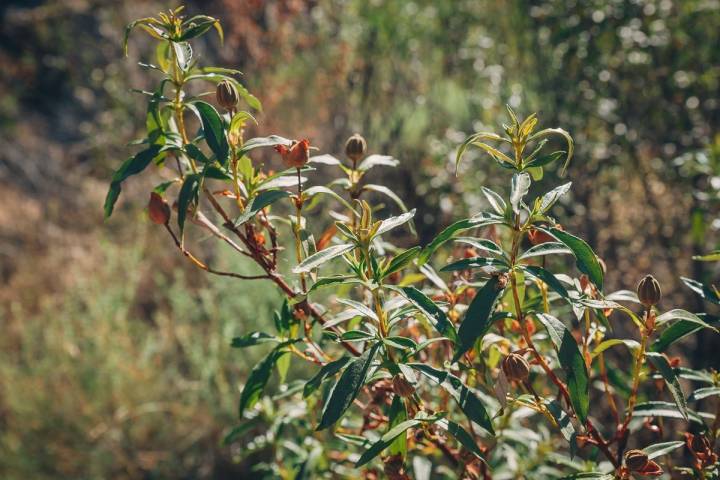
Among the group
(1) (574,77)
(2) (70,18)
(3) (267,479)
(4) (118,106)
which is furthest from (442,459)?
(2) (70,18)

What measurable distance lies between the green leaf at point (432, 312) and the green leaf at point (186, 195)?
302 millimetres

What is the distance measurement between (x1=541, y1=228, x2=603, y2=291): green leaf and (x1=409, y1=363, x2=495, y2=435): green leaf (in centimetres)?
21

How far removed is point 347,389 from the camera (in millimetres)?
835

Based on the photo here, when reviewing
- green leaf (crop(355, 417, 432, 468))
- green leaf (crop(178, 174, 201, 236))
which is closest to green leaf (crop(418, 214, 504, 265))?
green leaf (crop(355, 417, 432, 468))

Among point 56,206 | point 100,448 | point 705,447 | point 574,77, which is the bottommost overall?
point 100,448

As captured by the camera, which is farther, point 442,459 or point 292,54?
point 292,54

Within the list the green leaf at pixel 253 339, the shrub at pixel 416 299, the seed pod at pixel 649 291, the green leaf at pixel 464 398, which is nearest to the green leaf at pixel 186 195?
the shrub at pixel 416 299

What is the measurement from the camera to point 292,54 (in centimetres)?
388

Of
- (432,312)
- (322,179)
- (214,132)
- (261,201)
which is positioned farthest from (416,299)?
(322,179)

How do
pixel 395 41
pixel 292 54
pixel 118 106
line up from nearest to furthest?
pixel 395 41
pixel 292 54
pixel 118 106

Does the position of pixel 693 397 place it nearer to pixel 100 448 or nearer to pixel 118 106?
pixel 100 448

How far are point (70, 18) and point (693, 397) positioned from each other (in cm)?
563

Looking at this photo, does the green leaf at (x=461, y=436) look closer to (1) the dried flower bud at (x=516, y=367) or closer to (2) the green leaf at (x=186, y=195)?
(1) the dried flower bud at (x=516, y=367)

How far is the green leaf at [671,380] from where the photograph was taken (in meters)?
0.87
